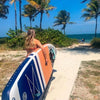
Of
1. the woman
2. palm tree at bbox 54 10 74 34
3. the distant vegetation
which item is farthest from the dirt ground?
palm tree at bbox 54 10 74 34

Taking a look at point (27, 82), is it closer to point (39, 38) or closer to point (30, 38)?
point (30, 38)

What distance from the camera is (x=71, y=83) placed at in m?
4.75

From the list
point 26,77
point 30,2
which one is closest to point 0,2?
point 30,2

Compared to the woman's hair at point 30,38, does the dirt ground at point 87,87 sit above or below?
below

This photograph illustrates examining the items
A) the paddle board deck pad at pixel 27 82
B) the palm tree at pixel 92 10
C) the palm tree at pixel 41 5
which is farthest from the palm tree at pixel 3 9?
the paddle board deck pad at pixel 27 82

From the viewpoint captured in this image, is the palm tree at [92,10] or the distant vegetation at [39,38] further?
the palm tree at [92,10]

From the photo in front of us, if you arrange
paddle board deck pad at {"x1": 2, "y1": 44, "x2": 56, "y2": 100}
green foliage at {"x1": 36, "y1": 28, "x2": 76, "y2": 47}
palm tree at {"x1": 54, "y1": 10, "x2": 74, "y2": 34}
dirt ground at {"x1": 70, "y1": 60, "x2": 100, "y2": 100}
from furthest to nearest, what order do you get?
1. palm tree at {"x1": 54, "y1": 10, "x2": 74, "y2": 34}
2. green foliage at {"x1": 36, "y1": 28, "x2": 76, "y2": 47}
3. dirt ground at {"x1": 70, "y1": 60, "x2": 100, "y2": 100}
4. paddle board deck pad at {"x1": 2, "y1": 44, "x2": 56, "y2": 100}

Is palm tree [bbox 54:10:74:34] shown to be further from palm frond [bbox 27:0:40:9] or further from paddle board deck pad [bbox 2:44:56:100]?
paddle board deck pad [bbox 2:44:56:100]

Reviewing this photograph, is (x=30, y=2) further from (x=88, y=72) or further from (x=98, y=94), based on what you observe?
(x=98, y=94)

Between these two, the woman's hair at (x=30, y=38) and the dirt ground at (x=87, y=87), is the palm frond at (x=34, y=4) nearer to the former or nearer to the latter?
the dirt ground at (x=87, y=87)

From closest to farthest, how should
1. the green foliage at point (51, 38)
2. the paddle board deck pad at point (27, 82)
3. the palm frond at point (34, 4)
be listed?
the paddle board deck pad at point (27, 82), the green foliage at point (51, 38), the palm frond at point (34, 4)

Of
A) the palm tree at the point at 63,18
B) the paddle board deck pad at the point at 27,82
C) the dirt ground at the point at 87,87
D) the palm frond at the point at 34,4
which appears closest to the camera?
the paddle board deck pad at the point at 27,82

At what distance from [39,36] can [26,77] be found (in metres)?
14.6

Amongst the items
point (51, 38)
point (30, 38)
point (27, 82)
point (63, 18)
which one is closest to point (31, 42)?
point (30, 38)
